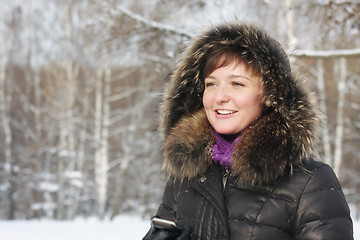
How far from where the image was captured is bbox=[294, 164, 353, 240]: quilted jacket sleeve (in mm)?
1304

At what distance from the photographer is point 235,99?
1612 mm

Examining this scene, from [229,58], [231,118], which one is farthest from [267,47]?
[231,118]

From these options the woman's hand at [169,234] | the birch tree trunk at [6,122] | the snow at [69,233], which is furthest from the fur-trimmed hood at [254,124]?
the birch tree trunk at [6,122]

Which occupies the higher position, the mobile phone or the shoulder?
the shoulder

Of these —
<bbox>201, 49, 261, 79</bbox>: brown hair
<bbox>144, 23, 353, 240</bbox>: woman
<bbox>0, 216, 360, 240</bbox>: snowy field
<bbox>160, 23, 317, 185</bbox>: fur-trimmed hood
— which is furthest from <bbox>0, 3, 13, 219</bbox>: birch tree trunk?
<bbox>201, 49, 261, 79</bbox>: brown hair

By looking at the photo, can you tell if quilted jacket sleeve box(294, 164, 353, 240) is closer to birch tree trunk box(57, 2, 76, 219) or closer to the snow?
the snow

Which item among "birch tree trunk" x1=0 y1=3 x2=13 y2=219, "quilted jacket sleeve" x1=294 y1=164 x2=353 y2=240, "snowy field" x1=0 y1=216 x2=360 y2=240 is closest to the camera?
"quilted jacket sleeve" x1=294 y1=164 x2=353 y2=240

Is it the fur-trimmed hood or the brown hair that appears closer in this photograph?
the fur-trimmed hood

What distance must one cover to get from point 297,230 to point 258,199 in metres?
0.18

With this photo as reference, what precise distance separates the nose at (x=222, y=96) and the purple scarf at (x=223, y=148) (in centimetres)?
17

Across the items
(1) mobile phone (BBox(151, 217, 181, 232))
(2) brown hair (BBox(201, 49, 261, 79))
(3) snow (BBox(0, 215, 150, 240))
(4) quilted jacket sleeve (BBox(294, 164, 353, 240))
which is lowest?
(3) snow (BBox(0, 215, 150, 240))

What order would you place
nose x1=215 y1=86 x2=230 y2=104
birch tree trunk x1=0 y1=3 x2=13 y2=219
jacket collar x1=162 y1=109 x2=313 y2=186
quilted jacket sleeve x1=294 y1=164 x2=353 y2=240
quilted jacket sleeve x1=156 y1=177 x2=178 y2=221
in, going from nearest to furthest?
1. quilted jacket sleeve x1=294 y1=164 x2=353 y2=240
2. jacket collar x1=162 y1=109 x2=313 y2=186
3. nose x1=215 y1=86 x2=230 y2=104
4. quilted jacket sleeve x1=156 y1=177 x2=178 y2=221
5. birch tree trunk x1=0 y1=3 x2=13 y2=219

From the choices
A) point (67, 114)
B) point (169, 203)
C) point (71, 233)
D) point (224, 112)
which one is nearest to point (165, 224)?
point (169, 203)

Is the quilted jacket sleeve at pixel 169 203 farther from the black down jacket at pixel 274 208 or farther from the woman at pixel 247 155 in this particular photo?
the black down jacket at pixel 274 208
